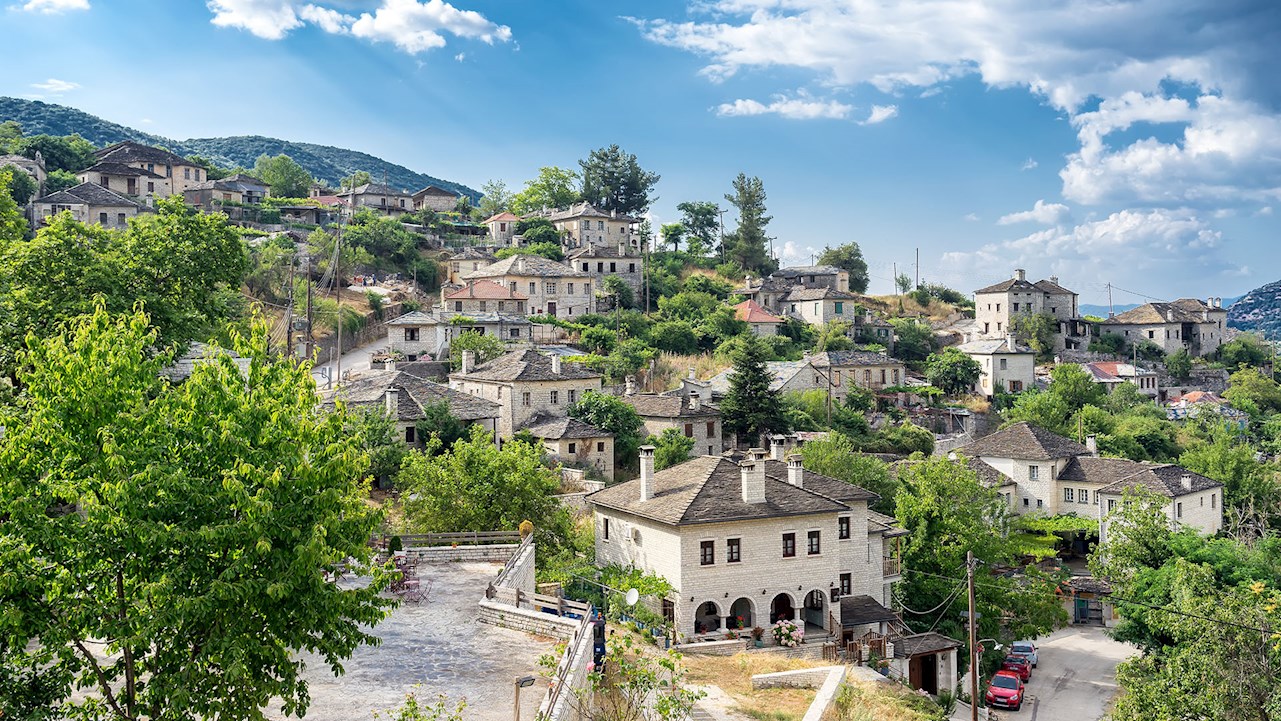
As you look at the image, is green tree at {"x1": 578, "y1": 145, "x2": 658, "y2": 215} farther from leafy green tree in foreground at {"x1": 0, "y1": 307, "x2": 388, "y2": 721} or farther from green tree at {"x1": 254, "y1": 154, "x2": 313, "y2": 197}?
leafy green tree in foreground at {"x1": 0, "y1": 307, "x2": 388, "y2": 721}

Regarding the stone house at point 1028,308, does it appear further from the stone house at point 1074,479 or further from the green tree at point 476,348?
the green tree at point 476,348

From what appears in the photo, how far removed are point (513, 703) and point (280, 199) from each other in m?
85.9

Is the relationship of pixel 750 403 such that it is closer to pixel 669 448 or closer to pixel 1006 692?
pixel 669 448

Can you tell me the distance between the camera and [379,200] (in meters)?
107

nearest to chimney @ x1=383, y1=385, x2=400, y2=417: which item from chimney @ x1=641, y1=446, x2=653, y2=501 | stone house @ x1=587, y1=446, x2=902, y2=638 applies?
stone house @ x1=587, y1=446, x2=902, y2=638

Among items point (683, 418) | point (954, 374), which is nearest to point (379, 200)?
point (954, 374)

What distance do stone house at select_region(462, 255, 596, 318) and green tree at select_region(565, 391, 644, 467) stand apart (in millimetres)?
24251

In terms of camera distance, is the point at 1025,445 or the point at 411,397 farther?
the point at 1025,445

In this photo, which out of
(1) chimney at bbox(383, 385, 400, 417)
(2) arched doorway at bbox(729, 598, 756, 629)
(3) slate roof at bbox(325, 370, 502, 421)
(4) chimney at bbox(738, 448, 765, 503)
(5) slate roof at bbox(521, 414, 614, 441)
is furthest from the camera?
(5) slate roof at bbox(521, 414, 614, 441)

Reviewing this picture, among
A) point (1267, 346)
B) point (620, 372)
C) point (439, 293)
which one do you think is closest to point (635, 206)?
→ point (439, 293)

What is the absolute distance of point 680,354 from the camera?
A: 74.5m

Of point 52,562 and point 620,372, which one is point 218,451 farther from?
point 620,372

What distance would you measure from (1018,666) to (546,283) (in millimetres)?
45150

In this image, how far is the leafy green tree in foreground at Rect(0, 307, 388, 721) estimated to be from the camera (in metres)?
13.0
